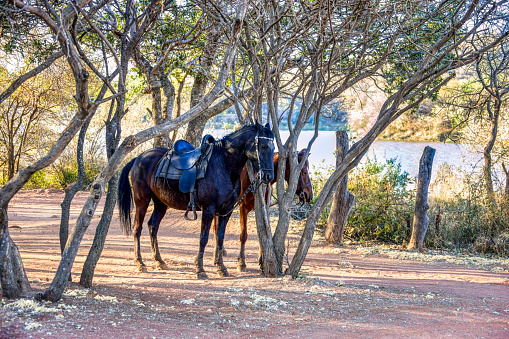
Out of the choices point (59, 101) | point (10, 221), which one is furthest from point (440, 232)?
point (59, 101)

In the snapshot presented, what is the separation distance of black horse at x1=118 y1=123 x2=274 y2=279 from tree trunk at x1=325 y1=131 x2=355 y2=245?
3880mm

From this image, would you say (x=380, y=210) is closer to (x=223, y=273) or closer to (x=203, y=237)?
(x=223, y=273)

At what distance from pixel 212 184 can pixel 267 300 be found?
2.05 metres

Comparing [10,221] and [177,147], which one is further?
[10,221]

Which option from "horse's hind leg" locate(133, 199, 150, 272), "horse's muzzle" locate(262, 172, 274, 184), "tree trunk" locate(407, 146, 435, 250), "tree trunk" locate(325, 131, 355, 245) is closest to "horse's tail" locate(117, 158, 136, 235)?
"horse's hind leg" locate(133, 199, 150, 272)

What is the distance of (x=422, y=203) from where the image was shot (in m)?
9.77

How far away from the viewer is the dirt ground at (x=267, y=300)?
3835 mm

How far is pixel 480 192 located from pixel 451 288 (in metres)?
5.55

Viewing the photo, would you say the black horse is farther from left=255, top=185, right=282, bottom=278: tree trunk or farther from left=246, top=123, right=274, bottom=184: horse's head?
left=255, top=185, right=282, bottom=278: tree trunk

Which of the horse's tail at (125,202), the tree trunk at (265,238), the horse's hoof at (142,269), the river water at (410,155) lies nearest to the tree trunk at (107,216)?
the horse's hoof at (142,269)

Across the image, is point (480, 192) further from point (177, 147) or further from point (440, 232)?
point (177, 147)

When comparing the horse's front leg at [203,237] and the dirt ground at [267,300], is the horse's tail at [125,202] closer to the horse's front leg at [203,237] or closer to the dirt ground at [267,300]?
the dirt ground at [267,300]

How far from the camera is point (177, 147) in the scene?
6918mm

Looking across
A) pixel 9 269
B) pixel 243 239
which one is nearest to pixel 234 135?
pixel 243 239
